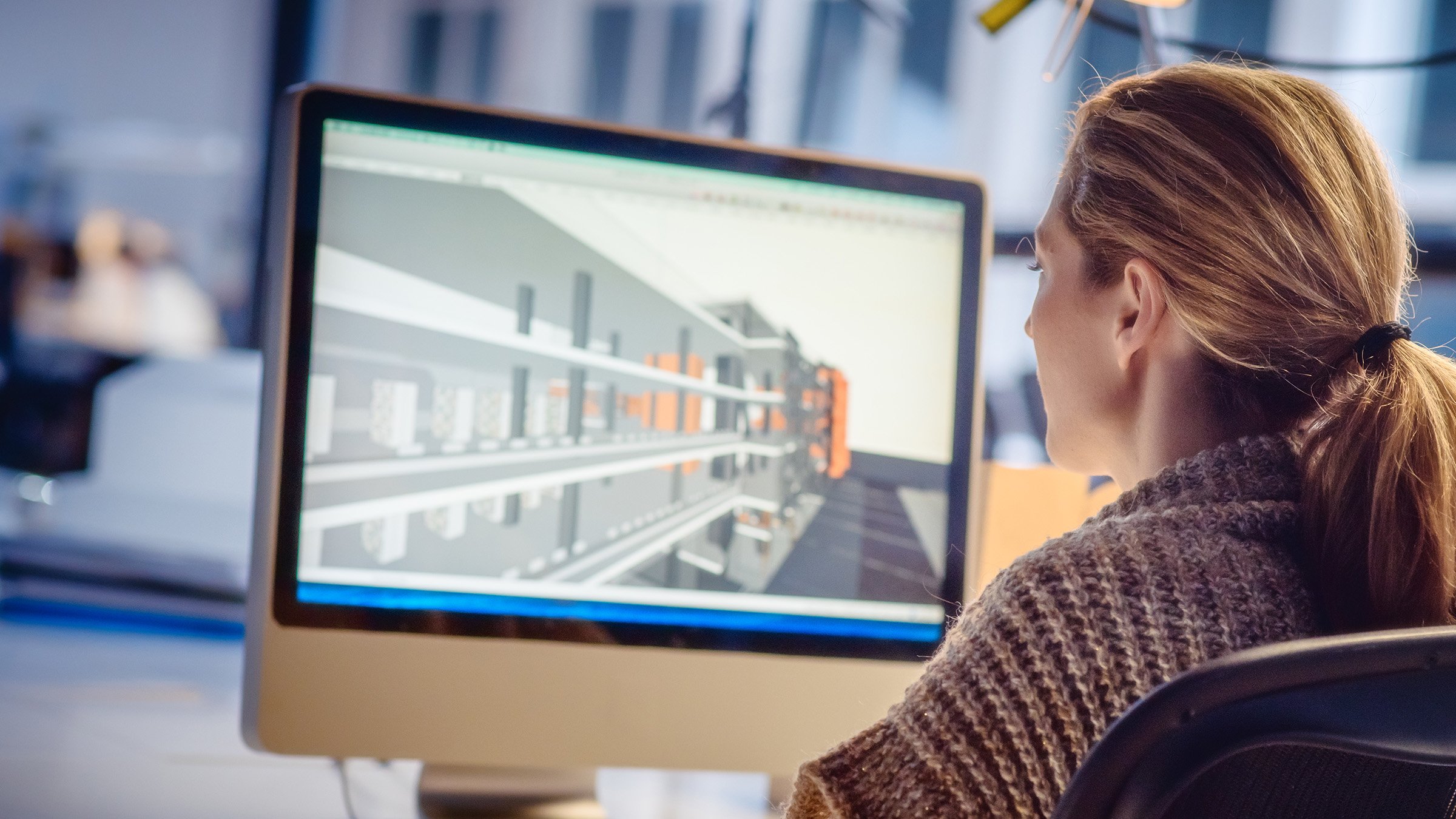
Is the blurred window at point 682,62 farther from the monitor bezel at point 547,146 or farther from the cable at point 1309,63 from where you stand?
the monitor bezel at point 547,146

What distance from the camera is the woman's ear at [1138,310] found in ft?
1.99

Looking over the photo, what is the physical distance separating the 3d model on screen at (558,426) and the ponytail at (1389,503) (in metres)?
0.32

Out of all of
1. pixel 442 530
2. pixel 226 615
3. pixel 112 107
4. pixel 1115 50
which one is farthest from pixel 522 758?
pixel 1115 50

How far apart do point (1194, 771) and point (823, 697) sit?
0.48 meters

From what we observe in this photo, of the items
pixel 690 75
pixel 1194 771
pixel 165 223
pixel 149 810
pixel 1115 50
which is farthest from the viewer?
pixel 690 75

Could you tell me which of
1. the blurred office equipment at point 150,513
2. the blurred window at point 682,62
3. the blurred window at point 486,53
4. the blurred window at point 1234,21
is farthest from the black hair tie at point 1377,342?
the blurred window at point 486,53

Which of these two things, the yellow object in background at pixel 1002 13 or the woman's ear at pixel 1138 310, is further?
the yellow object in background at pixel 1002 13

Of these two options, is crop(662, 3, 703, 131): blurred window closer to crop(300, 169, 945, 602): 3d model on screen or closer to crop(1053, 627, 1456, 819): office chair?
crop(300, 169, 945, 602): 3d model on screen

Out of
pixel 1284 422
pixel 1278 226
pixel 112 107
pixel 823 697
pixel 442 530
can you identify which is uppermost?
pixel 112 107

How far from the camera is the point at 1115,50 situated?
7.82 ft

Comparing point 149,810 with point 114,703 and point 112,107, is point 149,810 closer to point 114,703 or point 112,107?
point 114,703

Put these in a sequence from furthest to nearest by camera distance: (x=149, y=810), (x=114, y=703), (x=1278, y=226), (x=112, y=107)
Result: (x=112, y=107) → (x=114, y=703) → (x=149, y=810) → (x=1278, y=226)

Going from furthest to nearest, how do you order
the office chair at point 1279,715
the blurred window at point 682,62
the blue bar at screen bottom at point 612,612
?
the blurred window at point 682,62 → the blue bar at screen bottom at point 612,612 → the office chair at point 1279,715

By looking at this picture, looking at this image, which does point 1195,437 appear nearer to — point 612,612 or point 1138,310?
point 1138,310
